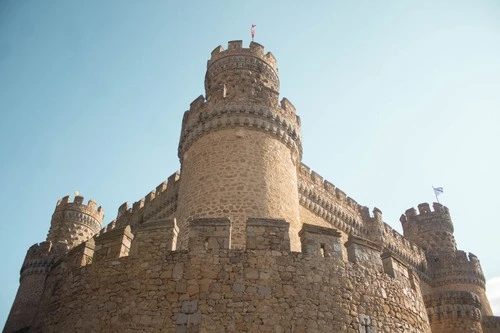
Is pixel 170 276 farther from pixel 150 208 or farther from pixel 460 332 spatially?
pixel 150 208

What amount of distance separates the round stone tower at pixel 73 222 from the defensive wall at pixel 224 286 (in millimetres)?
15489

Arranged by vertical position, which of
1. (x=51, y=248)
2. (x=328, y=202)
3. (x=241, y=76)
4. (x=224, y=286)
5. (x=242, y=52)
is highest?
(x=242, y=52)

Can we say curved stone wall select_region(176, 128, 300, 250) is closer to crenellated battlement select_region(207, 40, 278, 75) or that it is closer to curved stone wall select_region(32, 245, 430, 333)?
curved stone wall select_region(32, 245, 430, 333)

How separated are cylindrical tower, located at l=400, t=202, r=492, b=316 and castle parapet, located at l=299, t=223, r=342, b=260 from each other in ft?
60.6

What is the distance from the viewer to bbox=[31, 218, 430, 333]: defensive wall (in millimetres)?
6621

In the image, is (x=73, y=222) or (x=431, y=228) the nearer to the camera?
(x=73, y=222)

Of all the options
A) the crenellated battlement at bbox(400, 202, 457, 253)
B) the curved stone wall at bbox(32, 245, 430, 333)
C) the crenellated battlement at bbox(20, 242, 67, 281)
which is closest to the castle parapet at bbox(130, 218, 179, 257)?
the curved stone wall at bbox(32, 245, 430, 333)

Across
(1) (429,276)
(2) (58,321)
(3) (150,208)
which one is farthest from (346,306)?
(1) (429,276)

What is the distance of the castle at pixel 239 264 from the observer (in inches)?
265

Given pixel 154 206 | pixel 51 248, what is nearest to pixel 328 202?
pixel 154 206

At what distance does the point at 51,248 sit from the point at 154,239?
16975mm

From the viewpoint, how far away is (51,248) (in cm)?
2203

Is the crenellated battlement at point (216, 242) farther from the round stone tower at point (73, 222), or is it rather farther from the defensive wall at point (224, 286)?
the round stone tower at point (73, 222)

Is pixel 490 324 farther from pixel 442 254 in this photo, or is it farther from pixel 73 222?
pixel 73 222
